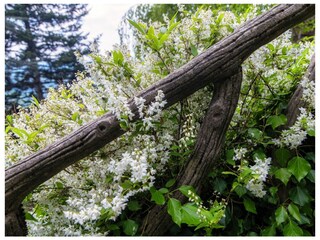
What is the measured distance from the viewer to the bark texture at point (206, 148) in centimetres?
188

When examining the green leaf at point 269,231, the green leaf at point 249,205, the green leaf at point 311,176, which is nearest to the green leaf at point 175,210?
the green leaf at point 249,205

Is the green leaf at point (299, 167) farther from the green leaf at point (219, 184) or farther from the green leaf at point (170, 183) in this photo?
the green leaf at point (170, 183)

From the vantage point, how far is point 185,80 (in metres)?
1.81

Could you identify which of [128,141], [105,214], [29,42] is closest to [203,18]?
[128,141]

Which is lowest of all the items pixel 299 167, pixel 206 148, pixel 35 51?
pixel 299 167

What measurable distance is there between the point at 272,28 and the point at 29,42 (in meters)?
20.0

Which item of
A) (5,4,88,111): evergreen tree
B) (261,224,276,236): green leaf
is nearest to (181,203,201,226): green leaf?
(261,224,276,236): green leaf

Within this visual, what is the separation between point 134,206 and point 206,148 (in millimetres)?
555

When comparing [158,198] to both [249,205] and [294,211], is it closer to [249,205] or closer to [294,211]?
[249,205]

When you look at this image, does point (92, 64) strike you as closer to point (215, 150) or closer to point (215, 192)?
point (215, 150)

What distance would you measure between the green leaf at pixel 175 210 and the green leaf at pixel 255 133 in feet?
2.22

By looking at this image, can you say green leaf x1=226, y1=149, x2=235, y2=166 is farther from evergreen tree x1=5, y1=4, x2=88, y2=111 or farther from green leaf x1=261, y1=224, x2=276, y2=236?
evergreen tree x1=5, y1=4, x2=88, y2=111

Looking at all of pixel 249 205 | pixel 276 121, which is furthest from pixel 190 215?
pixel 276 121

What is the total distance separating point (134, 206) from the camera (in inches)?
72.7
